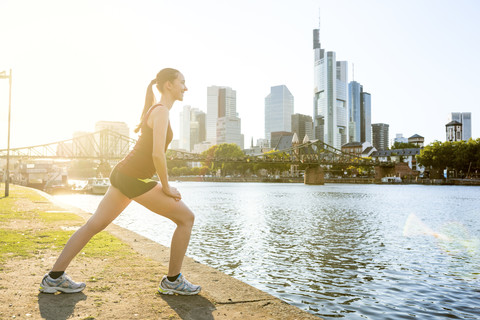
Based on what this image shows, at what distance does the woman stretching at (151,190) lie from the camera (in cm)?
393

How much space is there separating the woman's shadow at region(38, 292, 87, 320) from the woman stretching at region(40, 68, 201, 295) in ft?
0.27

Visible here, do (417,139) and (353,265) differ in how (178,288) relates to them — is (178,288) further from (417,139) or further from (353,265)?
(417,139)

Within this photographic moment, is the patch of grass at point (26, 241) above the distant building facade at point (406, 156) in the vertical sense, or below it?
below

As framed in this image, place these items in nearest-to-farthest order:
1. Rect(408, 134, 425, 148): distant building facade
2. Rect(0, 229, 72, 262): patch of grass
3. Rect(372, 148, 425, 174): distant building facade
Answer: Rect(0, 229, 72, 262): patch of grass < Rect(372, 148, 425, 174): distant building facade < Rect(408, 134, 425, 148): distant building facade

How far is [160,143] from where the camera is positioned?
12.6ft

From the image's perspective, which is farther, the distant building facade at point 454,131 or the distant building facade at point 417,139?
the distant building facade at point 417,139

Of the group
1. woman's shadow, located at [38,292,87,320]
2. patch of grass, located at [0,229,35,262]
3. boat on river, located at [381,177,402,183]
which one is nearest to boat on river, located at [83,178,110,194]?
patch of grass, located at [0,229,35,262]

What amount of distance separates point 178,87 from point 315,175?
106411mm

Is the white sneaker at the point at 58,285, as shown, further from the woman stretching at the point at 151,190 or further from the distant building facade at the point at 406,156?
the distant building facade at the point at 406,156

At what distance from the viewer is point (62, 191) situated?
53.7m

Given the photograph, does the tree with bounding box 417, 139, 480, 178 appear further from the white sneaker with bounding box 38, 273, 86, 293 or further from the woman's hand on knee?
the white sneaker with bounding box 38, 273, 86, 293

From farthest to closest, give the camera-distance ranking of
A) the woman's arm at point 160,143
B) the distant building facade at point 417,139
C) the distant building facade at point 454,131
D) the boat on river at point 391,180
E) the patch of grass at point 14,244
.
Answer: the distant building facade at point 417,139
the distant building facade at point 454,131
the boat on river at point 391,180
the patch of grass at point 14,244
the woman's arm at point 160,143

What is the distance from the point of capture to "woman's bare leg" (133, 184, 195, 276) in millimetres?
3977

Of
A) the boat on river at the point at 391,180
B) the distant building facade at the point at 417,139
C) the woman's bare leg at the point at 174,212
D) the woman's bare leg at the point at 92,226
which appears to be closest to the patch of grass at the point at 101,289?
the woman's bare leg at the point at 92,226
